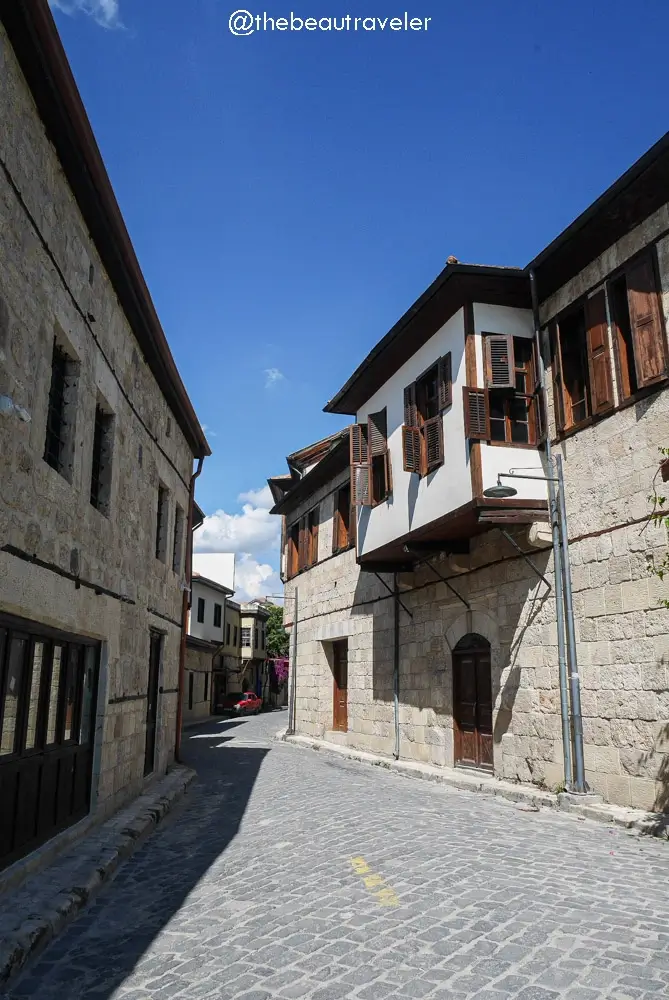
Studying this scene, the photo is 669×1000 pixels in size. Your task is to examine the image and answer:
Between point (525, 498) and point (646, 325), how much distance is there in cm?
236

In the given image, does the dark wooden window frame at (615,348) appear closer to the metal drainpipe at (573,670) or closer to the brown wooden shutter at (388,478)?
the metal drainpipe at (573,670)

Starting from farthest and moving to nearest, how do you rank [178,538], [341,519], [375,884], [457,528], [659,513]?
[341,519] < [178,538] < [457,528] < [659,513] < [375,884]

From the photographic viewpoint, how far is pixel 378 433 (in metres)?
12.7

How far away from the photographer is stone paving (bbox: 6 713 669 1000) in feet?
11.6

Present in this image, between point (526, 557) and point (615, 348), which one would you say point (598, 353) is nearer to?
point (615, 348)

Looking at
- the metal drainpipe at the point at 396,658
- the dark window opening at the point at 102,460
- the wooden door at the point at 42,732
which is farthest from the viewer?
the metal drainpipe at the point at 396,658

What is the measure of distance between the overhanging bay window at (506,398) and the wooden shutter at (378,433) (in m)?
2.94

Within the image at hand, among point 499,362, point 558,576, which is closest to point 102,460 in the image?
point 499,362

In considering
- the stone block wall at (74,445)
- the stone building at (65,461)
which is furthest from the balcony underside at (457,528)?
the stone building at (65,461)

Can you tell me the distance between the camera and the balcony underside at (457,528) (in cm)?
904

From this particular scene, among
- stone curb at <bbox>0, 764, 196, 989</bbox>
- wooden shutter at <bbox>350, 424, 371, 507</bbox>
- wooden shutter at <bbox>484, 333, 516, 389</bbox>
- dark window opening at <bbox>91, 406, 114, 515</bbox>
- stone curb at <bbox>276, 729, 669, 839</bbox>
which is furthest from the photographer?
wooden shutter at <bbox>350, 424, 371, 507</bbox>

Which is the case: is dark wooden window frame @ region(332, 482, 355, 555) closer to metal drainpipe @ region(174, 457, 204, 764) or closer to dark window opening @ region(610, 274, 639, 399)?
metal drainpipe @ region(174, 457, 204, 764)

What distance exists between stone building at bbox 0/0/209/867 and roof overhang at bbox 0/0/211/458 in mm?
14

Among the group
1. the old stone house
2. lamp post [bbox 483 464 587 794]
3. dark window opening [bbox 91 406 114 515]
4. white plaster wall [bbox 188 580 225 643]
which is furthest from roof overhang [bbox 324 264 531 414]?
white plaster wall [bbox 188 580 225 643]
